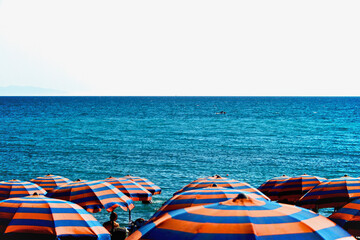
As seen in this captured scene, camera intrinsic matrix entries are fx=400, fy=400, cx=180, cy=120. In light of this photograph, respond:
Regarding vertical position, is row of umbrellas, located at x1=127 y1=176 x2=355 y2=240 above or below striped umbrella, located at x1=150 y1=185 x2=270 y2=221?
above

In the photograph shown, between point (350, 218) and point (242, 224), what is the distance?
12.9ft

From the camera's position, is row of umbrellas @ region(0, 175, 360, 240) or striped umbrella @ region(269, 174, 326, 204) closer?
row of umbrellas @ region(0, 175, 360, 240)

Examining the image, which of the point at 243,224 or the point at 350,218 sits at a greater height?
the point at 243,224

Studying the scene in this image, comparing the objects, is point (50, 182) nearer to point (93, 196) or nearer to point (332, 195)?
point (93, 196)

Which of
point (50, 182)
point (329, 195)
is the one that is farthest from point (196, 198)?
point (50, 182)

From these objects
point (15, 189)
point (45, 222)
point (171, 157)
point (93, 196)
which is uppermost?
point (45, 222)

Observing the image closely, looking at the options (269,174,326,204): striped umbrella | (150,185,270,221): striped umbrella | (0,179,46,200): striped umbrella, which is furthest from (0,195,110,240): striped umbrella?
(269,174,326,204): striped umbrella

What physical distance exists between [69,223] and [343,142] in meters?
46.3

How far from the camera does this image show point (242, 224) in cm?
466

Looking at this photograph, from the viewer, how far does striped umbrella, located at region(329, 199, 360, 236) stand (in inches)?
297

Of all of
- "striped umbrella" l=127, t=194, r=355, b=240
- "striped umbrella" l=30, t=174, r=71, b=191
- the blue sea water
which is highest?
"striped umbrella" l=127, t=194, r=355, b=240

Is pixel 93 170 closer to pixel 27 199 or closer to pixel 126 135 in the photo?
pixel 27 199

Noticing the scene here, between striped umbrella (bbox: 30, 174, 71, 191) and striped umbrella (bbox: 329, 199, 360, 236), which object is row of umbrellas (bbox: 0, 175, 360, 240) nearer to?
striped umbrella (bbox: 329, 199, 360, 236)

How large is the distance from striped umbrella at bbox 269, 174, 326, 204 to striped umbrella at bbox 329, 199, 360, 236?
688 cm
